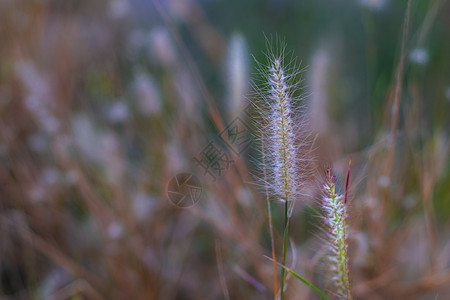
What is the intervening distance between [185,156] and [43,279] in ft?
1.65

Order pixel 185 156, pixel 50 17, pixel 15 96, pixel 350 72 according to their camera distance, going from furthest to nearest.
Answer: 1. pixel 50 17
2. pixel 350 72
3. pixel 15 96
4. pixel 185 156

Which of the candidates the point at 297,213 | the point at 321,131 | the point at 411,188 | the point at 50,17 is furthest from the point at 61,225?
the point at 50,17

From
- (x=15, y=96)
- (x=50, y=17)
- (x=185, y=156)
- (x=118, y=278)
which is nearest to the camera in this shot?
(x=118, y=278)

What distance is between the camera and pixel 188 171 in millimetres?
1122

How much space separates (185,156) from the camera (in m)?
1.19

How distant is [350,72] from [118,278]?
1.29m

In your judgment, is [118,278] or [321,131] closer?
[118,278]

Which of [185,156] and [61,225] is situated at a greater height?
[185,156]

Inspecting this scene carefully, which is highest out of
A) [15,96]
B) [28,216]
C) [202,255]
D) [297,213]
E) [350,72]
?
[350,72]

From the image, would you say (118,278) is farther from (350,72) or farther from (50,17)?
(50,17)

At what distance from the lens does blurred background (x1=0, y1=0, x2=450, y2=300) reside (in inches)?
37.9

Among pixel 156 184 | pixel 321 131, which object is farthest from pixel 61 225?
pixel 321 131

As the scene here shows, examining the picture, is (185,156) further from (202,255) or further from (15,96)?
(15,96)

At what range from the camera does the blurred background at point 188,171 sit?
96 cm
